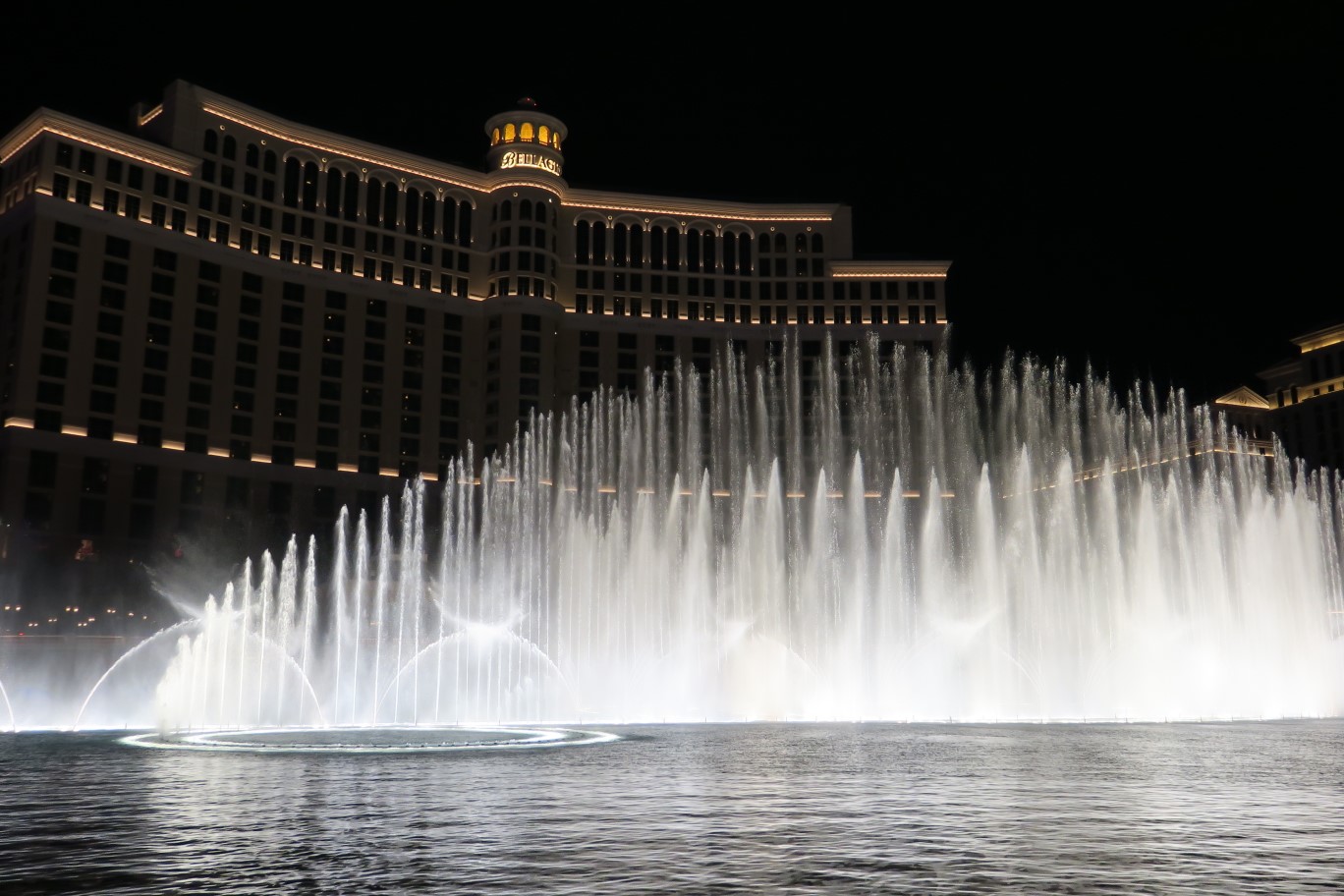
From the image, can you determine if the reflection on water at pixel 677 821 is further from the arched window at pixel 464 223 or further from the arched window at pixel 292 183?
the arched window at pixel 464 223

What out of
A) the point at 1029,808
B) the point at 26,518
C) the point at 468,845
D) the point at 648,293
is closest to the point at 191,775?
the point at 468,845

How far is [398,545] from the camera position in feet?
287

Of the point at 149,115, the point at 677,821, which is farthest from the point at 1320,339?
the point at 677,821

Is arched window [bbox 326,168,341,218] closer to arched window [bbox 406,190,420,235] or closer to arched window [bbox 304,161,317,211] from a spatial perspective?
arched window [bbox 304,161,317,211]

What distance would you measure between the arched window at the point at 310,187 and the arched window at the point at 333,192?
1176mm

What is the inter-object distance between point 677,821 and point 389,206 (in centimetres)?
9137

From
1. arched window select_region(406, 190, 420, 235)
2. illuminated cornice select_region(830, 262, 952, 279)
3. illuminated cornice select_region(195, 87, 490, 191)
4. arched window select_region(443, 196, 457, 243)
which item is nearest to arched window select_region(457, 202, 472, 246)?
arched window select_region(443, 196, 457, 243)

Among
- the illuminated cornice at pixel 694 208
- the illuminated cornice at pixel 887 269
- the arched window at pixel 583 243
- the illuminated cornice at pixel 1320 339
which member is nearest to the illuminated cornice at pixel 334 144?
the arched window at pixel 583 243

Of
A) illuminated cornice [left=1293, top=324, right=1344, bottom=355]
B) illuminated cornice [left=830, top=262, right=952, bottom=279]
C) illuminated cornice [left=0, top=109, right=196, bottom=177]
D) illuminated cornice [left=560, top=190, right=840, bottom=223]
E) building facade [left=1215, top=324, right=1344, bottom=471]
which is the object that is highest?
illuminated cornice [left=560, top=190, right=840, bottom=223]

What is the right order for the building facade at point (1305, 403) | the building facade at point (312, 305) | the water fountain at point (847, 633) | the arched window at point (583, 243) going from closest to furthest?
the water fountain at point (847, 633) → the building facade at point (312, 305) → the arched window at point (583, 243) → the building facade at point (1305, 403)

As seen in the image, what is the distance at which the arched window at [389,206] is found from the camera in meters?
96.2

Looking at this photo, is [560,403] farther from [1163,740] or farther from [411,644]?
[1163,740]

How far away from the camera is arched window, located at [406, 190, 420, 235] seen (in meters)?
97.1

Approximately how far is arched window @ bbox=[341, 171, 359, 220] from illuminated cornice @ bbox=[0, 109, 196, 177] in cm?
1313
